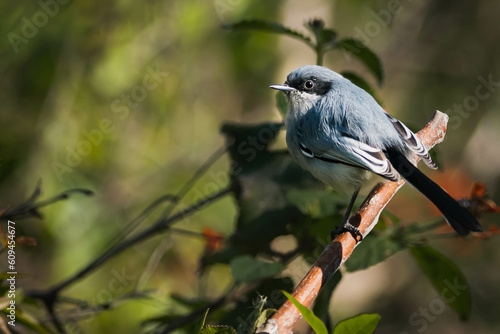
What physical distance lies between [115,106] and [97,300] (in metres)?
1.26

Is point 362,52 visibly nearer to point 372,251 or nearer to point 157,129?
point 372,251

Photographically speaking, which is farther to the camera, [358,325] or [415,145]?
[415,145]

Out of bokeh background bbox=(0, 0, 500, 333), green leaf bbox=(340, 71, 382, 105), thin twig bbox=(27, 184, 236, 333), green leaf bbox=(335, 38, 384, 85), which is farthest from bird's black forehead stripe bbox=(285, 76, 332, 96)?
bokeh background bbox=(0, 0, 500, 333)

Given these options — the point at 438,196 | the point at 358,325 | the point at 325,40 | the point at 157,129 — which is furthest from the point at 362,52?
the point at 157,129

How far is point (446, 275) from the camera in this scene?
205 centimetres

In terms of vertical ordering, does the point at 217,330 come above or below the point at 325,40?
below

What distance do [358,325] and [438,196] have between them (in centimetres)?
100

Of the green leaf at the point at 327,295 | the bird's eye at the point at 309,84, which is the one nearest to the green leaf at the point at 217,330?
the green leaf at the point at 327,295

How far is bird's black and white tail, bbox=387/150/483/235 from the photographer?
1921 millimetres

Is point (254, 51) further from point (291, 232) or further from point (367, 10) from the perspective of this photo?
point (291, 232)

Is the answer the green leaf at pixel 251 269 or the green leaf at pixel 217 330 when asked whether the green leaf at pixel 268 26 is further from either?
the green leaf at pixel 217 330

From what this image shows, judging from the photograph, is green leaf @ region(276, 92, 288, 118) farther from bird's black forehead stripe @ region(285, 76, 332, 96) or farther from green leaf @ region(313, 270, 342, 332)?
green leaf @ region(313, 270, 342, 332)

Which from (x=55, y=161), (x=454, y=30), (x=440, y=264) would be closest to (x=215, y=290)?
(x=55, y=161)

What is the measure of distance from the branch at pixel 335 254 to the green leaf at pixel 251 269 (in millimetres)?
309
